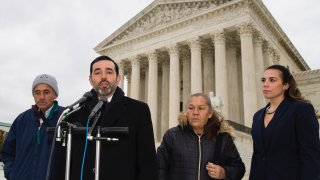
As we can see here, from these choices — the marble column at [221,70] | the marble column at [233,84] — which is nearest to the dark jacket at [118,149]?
the marble column at [221,70]

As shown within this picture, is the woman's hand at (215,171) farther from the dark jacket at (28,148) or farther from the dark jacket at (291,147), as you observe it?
the dark jacket at (28,148)

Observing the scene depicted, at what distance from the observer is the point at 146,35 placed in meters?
35.0

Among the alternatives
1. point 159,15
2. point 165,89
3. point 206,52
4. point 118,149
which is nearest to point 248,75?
point 206,52

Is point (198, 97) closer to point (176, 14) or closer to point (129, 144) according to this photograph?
point (129, 144)

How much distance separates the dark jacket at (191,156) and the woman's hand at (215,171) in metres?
0.08

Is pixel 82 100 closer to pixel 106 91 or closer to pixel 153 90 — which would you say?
pixel 106 91

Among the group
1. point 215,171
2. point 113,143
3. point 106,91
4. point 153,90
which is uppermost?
point 153,90

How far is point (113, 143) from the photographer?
365cm

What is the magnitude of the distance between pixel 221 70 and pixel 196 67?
275cm

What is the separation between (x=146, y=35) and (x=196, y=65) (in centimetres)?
803

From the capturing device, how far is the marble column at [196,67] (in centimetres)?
2925

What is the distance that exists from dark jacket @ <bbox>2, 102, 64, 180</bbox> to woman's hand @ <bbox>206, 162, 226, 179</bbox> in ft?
7.78

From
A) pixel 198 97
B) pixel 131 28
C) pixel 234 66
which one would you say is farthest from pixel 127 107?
pixel 131 28

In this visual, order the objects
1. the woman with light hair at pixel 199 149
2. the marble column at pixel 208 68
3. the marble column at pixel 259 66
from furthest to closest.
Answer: the marble column at pixel 208 68, the marble column at pixel 259 66, the woman with light hair at pixel 199 149
